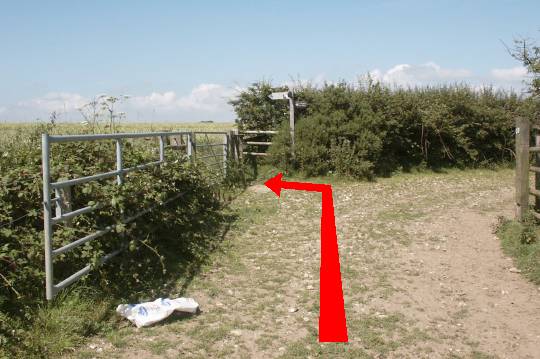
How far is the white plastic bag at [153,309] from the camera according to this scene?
4.29m

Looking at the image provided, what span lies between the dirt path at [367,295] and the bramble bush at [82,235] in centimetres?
46

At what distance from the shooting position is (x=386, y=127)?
1440 centimetres

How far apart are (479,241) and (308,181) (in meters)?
6.54

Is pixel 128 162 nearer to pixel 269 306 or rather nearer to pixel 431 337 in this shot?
pixel 269 306

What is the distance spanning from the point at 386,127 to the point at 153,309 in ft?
37.3

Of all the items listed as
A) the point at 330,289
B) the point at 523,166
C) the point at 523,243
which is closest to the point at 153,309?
the point at 330,289

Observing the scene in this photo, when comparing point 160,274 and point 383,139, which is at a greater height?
point 383,139

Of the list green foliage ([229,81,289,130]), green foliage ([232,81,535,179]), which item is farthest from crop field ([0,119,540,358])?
green foliage ([229,81,289,130])

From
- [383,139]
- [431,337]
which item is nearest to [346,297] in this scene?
[431,337]

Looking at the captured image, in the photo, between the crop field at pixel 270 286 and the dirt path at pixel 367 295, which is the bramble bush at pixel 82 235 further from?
the dirt path at pixel 367 295

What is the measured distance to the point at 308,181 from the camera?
13.4 m

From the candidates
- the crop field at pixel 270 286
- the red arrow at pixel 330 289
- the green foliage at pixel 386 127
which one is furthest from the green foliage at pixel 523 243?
the green foliage at pixel 386 127

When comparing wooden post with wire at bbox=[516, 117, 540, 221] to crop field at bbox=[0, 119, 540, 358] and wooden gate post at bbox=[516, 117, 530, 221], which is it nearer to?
wooden gate post at bbox=[516, 117, 530, 221]

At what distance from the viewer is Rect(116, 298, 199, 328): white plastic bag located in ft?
14.1
